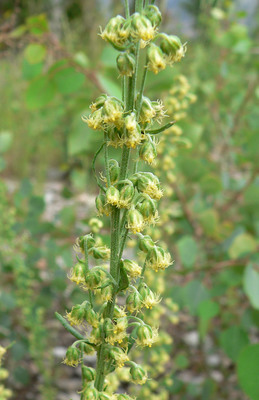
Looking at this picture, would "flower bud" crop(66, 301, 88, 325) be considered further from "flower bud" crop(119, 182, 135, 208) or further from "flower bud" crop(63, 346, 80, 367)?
"flower bud" crop(119, 182, 135, 208)

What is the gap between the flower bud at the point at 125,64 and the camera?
0.58 m

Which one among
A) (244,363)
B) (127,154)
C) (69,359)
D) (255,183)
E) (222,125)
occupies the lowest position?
(69,359)

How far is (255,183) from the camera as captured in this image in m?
1.89

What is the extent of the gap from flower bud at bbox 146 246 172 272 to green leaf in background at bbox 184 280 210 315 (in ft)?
3.16

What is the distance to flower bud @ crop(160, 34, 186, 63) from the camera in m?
0.60

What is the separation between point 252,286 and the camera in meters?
1.31

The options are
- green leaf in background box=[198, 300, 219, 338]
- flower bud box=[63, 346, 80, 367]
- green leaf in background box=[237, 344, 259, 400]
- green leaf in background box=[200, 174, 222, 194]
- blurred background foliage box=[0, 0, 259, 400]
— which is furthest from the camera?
green leaf in background box=[200, 174, 222, 194]

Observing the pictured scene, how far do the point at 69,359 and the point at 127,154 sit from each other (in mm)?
309

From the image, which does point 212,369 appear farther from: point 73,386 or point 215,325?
point 73,386

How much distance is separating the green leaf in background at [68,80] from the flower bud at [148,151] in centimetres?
112

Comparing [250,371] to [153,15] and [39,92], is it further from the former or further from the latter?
[39,92]

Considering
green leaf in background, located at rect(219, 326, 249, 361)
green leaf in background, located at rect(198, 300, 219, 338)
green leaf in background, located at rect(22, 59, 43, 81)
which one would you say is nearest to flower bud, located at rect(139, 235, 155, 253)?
green leaf in background, located at rect(198, 300, 219, 338)

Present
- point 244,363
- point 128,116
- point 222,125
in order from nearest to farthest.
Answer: point 128,116, point 244,363, point 222,125

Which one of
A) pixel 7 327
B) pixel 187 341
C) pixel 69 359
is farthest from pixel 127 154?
pixel 187 341
